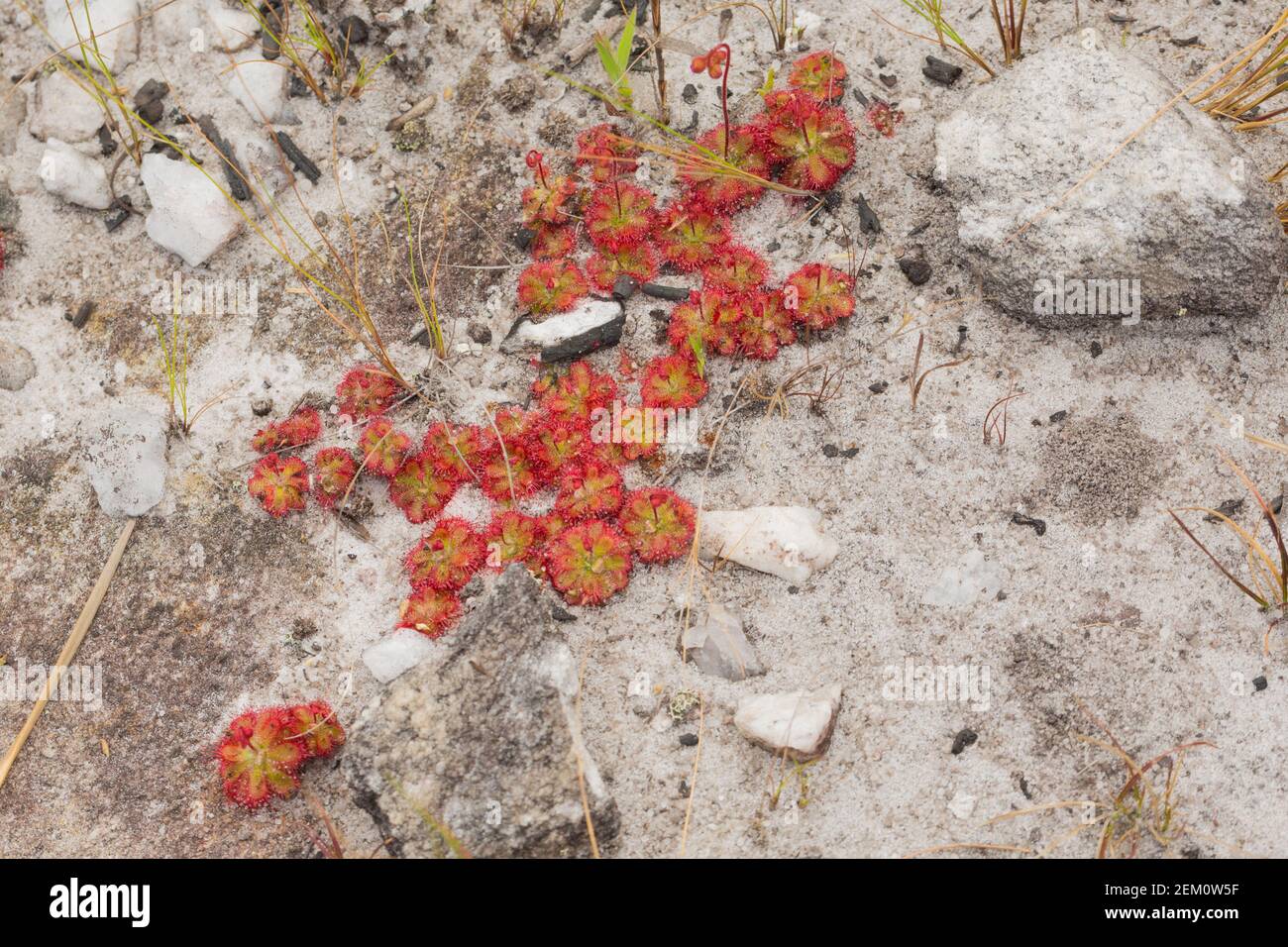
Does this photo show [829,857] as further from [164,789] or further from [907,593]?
[164,789]

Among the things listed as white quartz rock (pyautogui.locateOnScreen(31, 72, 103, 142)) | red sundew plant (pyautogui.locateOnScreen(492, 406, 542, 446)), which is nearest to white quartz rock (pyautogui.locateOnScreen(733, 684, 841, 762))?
red sundew plant (pyautogui.locateOnScreen(492, 406, 542, 446))

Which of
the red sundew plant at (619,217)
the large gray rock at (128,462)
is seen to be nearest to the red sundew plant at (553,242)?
the red sundew plant at (619,217)

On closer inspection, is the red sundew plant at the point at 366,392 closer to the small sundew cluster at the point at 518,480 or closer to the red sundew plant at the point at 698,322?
the small sundew cluster at the point at 518,480

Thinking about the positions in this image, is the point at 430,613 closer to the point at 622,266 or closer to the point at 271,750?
the point at 271,750

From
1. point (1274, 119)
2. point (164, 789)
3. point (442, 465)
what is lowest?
point (164, 789)

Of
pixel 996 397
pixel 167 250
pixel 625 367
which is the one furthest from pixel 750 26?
pixel 167 250

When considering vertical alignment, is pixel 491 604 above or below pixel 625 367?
below

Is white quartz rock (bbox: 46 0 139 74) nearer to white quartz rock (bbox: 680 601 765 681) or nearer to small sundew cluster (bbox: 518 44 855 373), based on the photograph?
small sundew cluster (bbox: 518 44 855 373)
